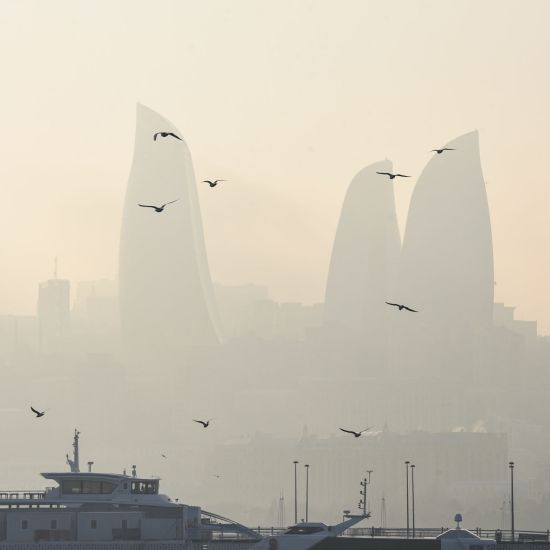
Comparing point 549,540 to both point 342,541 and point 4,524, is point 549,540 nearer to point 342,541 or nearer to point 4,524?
point 342,541

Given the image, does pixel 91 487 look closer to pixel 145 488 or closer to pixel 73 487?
pixel 73 487

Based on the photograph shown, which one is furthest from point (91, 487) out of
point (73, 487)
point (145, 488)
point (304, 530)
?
point (304, 530)

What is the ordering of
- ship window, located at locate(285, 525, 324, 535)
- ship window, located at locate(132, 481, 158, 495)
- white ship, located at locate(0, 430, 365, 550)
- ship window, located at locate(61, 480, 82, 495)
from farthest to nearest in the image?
ship window, located at locate(132, 481, 158, 495), ship window, located at locate(61, 480, 82, 495), white ship, located at locate(0, 430, 365, 550), ship window, located at locate(285, 525, 324, 535)

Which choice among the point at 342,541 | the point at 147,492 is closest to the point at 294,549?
the point at 342,541

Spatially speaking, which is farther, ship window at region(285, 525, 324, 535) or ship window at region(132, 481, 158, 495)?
ship window at region(132, 481, 158, 495)

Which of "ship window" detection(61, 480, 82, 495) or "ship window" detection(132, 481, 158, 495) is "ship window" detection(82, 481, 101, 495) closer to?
"ship window" detection(61, 480, 82, 495)

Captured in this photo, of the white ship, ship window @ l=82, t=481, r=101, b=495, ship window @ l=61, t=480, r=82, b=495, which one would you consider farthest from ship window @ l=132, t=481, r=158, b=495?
ship window @ l=61, t=480, r=82, b=495

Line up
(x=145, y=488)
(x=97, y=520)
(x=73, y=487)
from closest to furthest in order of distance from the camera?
(x=97, y=520) → (x=73, y=487) → (x=145, y=488)

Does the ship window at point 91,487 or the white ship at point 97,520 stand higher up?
the ship window at point 91,487

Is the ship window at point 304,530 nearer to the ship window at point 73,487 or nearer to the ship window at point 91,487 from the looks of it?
the ship window at point 91,487

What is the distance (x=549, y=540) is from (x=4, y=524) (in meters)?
26.7

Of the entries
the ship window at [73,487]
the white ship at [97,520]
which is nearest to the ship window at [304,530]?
the white ship at [97,520]

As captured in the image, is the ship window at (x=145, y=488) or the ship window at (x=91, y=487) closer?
the ship window at (x=91, y=487)

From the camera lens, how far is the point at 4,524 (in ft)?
352
